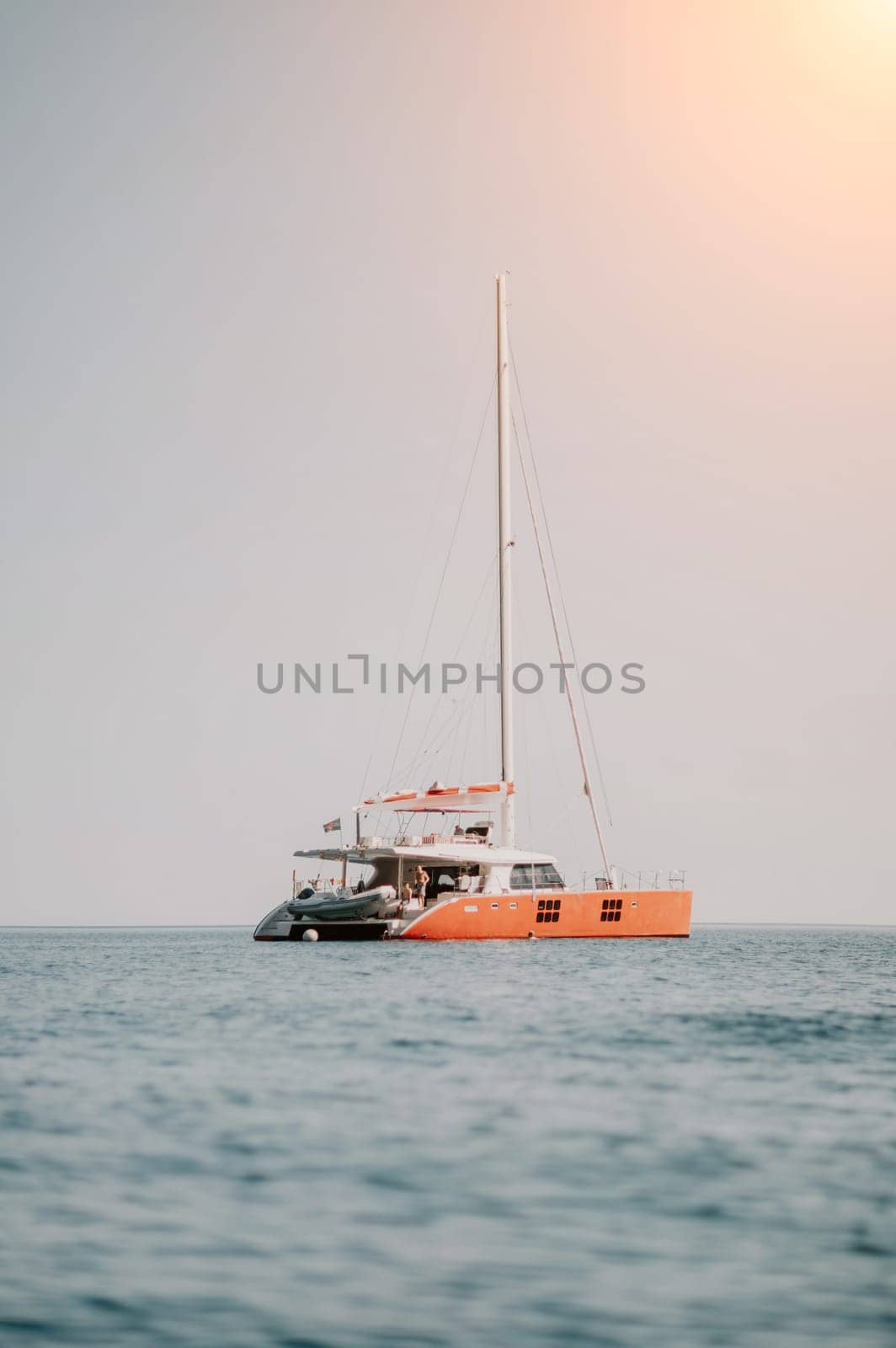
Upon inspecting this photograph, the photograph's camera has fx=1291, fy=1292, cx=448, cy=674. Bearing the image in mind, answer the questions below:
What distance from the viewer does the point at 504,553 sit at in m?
58.0

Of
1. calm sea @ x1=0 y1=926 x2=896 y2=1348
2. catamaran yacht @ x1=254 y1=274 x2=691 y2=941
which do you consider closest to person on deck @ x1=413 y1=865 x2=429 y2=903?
catamaran yacht @ x1=254 y1=274 x2=691 y2=941

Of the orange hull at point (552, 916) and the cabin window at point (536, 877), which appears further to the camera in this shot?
the cabin window at point (536, 877)

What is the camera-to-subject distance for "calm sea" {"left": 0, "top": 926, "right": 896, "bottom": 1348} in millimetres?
7582

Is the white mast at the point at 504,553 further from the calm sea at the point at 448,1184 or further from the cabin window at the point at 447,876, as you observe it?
the calm sea at the point at 448,1184

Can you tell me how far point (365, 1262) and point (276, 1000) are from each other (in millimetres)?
19109

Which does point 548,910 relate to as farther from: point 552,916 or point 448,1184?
point 448,1184

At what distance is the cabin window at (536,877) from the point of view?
168 feet

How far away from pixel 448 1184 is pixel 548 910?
40.3 m

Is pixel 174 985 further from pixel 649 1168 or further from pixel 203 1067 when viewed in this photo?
pixel 649 1168

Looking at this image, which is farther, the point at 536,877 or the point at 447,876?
the point at 447,876

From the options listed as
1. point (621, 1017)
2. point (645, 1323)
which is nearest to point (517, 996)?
point (621, 1017)

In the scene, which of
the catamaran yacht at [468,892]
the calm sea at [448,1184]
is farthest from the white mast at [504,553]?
the calm sea at [448,1184]

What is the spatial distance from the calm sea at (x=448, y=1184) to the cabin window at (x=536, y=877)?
2844 centimetres

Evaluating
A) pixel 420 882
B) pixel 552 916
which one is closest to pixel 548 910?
pixel 552 916
